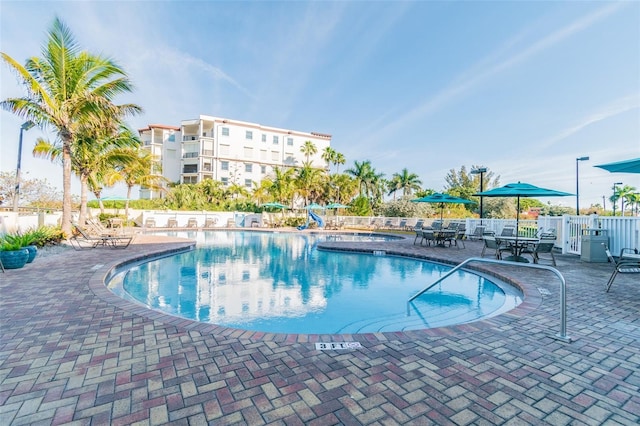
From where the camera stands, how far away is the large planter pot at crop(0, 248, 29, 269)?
245 inches

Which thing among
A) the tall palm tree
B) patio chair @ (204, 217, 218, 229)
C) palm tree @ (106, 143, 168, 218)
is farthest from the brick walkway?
the tall palm tree

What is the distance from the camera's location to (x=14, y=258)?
6309 mm

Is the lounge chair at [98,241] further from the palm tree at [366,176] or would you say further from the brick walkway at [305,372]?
the palm tree at [366,176]

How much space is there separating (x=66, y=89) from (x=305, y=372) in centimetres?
1329

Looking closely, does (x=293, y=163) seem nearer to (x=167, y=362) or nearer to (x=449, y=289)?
(x=449, y=289)

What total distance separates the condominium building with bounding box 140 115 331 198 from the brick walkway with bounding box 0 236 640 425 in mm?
39565

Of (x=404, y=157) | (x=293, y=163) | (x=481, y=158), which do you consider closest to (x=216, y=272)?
(x=481, y=158)

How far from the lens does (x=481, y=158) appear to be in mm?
31875

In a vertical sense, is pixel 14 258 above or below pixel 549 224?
below

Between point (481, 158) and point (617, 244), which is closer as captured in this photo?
point (617, 244)

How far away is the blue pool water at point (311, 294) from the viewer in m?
4.84

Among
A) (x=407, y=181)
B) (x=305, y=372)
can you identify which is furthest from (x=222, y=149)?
(x=305, y=372)

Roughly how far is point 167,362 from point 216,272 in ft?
18.6

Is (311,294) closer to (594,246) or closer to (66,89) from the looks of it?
(594,246)
